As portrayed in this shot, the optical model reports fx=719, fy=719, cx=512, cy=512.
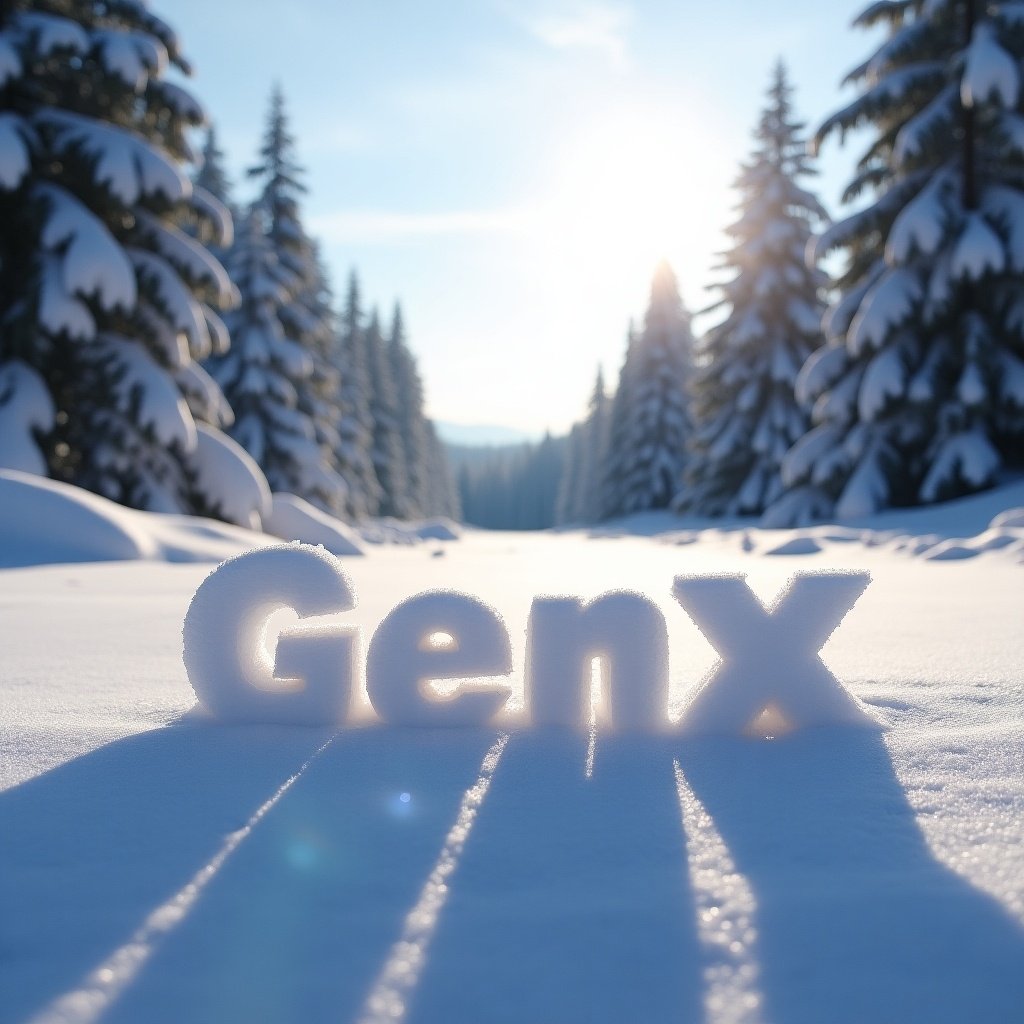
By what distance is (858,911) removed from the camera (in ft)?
3.03

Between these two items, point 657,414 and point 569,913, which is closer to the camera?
point 569,913

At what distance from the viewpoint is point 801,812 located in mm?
1188

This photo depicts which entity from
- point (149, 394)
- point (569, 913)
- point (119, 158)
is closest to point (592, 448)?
point (149, 394)

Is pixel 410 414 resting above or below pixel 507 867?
above

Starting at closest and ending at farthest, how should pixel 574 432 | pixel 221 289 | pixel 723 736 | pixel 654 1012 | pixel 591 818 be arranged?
pixel 654 1012 < pixel 591 818 < pixel 723 736 < pixel 221 289 < pixel 574 432

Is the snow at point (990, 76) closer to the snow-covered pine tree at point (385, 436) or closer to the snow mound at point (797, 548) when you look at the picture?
the snow mound at point (797, 548)

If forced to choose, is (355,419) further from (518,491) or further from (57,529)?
(518,491)

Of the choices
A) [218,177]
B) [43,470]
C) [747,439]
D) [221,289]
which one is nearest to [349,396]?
[218,177]

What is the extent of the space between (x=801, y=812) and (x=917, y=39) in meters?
11.8

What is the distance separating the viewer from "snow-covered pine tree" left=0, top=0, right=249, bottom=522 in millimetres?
7238

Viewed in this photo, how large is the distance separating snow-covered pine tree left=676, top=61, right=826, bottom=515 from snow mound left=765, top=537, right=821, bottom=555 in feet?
27.9

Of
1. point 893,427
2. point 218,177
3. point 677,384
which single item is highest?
point 218,177

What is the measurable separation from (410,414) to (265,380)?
21008 millimetres

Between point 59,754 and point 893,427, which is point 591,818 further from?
point 893,427
